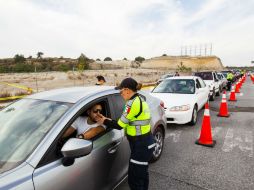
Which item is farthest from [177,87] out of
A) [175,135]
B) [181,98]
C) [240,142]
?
[240,142]

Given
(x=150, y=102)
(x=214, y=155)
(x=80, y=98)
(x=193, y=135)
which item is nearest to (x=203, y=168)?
(x=214, y=155)

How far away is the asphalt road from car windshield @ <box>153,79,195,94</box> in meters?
1.70

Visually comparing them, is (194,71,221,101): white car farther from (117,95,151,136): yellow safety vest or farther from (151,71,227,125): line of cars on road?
(117,95,151,136): yellow safety vest

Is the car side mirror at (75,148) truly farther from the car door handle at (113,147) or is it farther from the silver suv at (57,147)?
the car door handle at (113,147)

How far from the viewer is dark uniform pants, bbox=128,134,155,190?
2.73m

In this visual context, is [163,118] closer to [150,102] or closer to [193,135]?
[150,102]

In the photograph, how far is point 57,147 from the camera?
7.15 ft

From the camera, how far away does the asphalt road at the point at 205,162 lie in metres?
3.64

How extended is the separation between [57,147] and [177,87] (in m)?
6.58

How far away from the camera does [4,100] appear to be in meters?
13.2

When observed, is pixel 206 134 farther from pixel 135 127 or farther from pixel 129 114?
pixel 129 114

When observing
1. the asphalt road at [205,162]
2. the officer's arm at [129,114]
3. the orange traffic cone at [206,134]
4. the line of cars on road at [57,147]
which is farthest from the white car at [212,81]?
the officer's arm at [129,114]

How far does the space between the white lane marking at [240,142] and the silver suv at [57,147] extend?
10.6ft

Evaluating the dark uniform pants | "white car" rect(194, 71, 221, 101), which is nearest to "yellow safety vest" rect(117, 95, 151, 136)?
the dark uniform pants
